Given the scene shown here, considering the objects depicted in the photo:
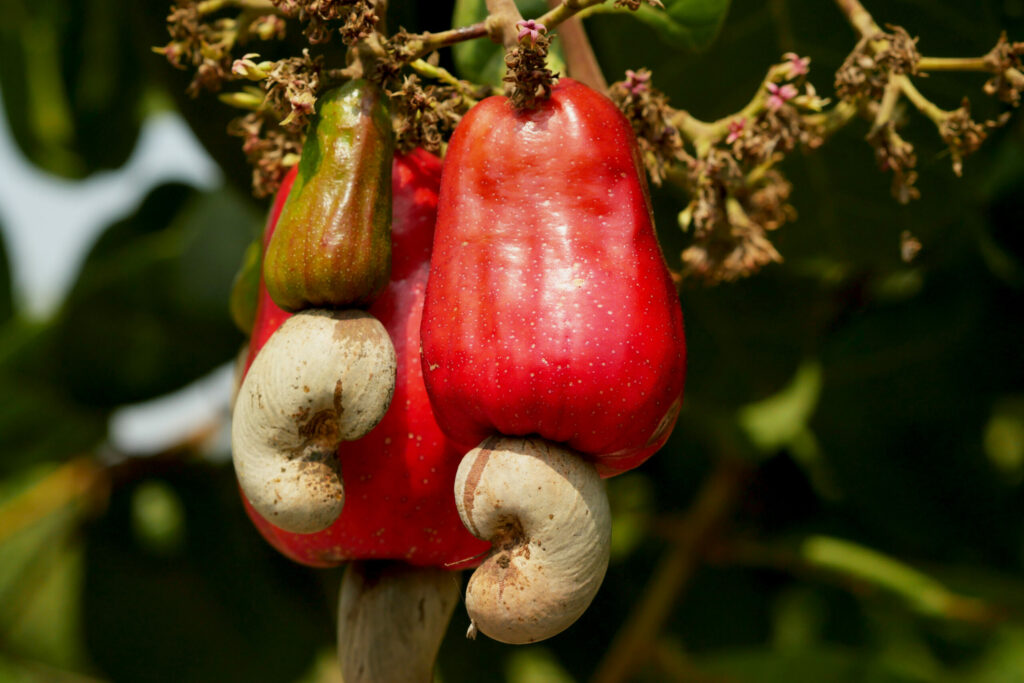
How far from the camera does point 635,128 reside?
2.50 ft

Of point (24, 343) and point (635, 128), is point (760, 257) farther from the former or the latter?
point (24, 343)

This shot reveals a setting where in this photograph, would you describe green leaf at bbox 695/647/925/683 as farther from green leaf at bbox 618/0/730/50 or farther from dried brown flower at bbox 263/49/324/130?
dried brown flower at bbox 263/49/324/130

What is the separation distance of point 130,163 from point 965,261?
4.78 feet

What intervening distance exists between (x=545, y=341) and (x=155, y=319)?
1168 millimetres

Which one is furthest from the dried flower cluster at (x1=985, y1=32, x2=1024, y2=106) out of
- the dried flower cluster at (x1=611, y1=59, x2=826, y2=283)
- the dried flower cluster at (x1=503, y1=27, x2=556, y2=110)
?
the dried flower cluster at (x1=503, y1=27, x2=556, y2=110)

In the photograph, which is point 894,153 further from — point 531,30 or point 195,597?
point 195,597

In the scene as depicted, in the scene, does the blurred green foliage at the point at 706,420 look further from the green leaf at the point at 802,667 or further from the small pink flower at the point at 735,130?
the small pink flower at the point at 735,130

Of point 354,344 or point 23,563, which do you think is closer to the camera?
point 354,344

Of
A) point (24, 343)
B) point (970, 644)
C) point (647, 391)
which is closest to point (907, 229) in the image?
point (647, 391)

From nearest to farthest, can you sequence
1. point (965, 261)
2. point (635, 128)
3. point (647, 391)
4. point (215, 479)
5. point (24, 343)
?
point (647, 391) → point (635, 128) → point (965, 261) → point (24, 343) → point (215, 479)

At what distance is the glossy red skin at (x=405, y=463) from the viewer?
0.74 metres

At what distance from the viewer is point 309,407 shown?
64cm

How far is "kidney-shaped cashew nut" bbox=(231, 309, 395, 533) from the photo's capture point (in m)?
0.64

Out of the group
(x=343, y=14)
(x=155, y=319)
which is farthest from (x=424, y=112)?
(x=155, y=319)
